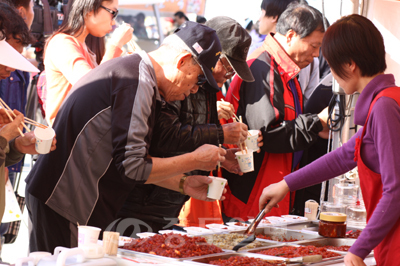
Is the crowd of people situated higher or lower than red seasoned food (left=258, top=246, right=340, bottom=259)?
higher

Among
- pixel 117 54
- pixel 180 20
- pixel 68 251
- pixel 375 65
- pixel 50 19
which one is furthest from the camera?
pixel 180 20

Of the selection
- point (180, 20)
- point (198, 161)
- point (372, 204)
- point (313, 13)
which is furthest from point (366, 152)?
point (180, 20)

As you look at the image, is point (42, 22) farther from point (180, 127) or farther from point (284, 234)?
point (284, 234)

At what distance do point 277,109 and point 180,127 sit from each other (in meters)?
1.04

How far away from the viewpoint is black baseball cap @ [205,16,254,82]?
270cm

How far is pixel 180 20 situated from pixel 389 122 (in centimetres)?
940

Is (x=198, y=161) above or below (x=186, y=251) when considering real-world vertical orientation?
above

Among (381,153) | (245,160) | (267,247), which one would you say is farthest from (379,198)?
(245,160)

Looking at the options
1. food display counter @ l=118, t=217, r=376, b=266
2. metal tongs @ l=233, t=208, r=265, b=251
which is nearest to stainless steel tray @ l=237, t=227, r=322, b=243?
food display counter @ l=118, t=217, r=376, b=266

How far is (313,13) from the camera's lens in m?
3.23

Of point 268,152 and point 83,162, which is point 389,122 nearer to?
point 83,162

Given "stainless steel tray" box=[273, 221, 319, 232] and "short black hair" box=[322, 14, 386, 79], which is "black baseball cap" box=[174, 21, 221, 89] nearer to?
"short black hair" box=[322, 14, 386, 79]

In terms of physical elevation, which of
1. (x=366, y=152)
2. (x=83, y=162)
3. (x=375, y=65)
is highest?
(x=375, y=65)

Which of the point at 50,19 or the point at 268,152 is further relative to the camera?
the point at 50,19
